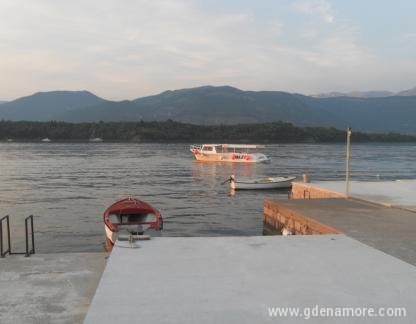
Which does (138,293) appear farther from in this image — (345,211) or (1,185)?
(1,185)

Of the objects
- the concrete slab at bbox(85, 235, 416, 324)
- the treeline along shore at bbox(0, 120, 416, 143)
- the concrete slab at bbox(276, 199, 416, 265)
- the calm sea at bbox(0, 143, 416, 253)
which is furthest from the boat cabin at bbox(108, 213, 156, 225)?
the treeline along shore at bbox(0, 120, 416, 143)

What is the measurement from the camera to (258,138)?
184 m

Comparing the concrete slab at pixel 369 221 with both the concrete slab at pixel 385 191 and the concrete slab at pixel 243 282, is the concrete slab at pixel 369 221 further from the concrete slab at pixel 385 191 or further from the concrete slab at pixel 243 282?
the concrete slab at pixel 385 191

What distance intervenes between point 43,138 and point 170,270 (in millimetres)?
184991

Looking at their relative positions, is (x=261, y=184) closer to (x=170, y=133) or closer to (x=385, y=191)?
(x=385, y=191)

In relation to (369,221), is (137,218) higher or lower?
lower

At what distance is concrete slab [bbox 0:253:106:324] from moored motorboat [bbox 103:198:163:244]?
5.95 m

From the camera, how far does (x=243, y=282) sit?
8.13 m

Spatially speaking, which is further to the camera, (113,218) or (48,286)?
(113,218)

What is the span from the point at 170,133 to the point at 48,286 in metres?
177

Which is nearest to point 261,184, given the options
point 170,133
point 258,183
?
point 258,183

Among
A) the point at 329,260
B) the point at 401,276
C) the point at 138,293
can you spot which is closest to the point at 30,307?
the point at 138,293

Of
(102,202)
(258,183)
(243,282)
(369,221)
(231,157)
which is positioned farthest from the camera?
(231,157)

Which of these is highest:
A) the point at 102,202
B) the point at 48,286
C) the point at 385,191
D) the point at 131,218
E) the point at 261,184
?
the point at 385,191
